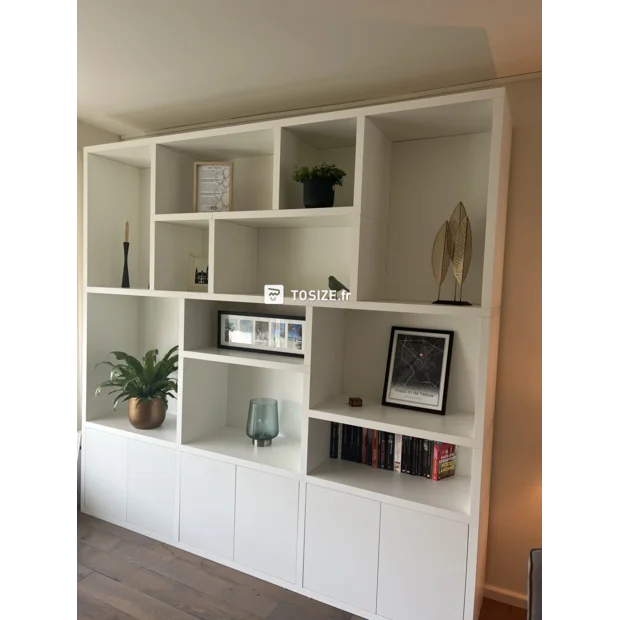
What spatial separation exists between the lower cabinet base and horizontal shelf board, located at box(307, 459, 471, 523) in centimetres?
51

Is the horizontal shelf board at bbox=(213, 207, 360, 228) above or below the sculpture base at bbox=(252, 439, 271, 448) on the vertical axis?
above

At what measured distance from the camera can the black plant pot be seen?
6.95 feet

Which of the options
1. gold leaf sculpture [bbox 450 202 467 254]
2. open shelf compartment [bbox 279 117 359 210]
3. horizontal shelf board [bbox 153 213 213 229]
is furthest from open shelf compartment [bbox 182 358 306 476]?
gold leaf sculpture [bbox 450 202 467 254]

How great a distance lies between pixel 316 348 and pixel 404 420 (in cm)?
50

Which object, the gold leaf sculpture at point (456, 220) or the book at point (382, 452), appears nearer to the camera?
the gold leaf sculpture at point (456, 220)

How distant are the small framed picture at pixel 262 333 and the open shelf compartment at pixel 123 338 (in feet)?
1.56

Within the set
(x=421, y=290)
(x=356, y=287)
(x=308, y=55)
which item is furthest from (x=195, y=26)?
(x=421, y=290)

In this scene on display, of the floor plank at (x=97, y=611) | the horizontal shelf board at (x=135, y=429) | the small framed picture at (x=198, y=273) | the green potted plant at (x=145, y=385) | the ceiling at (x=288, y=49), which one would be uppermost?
the ceiling at (x=288, y=49)

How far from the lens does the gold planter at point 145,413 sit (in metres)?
2.65

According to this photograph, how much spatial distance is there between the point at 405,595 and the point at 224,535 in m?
0.92

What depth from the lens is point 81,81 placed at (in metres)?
2.25

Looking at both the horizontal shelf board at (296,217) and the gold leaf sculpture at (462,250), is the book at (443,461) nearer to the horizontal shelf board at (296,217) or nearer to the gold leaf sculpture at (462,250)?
the gold leaf sculpture at (462,250)

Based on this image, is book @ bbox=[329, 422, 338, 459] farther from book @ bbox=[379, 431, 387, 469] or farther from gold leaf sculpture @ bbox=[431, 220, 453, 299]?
gold leaf sculpture @ bbox=[431, 220, 453, 299]

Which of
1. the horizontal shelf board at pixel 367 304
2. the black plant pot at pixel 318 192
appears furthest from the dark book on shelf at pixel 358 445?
the black plant pot at pixel 318 192
